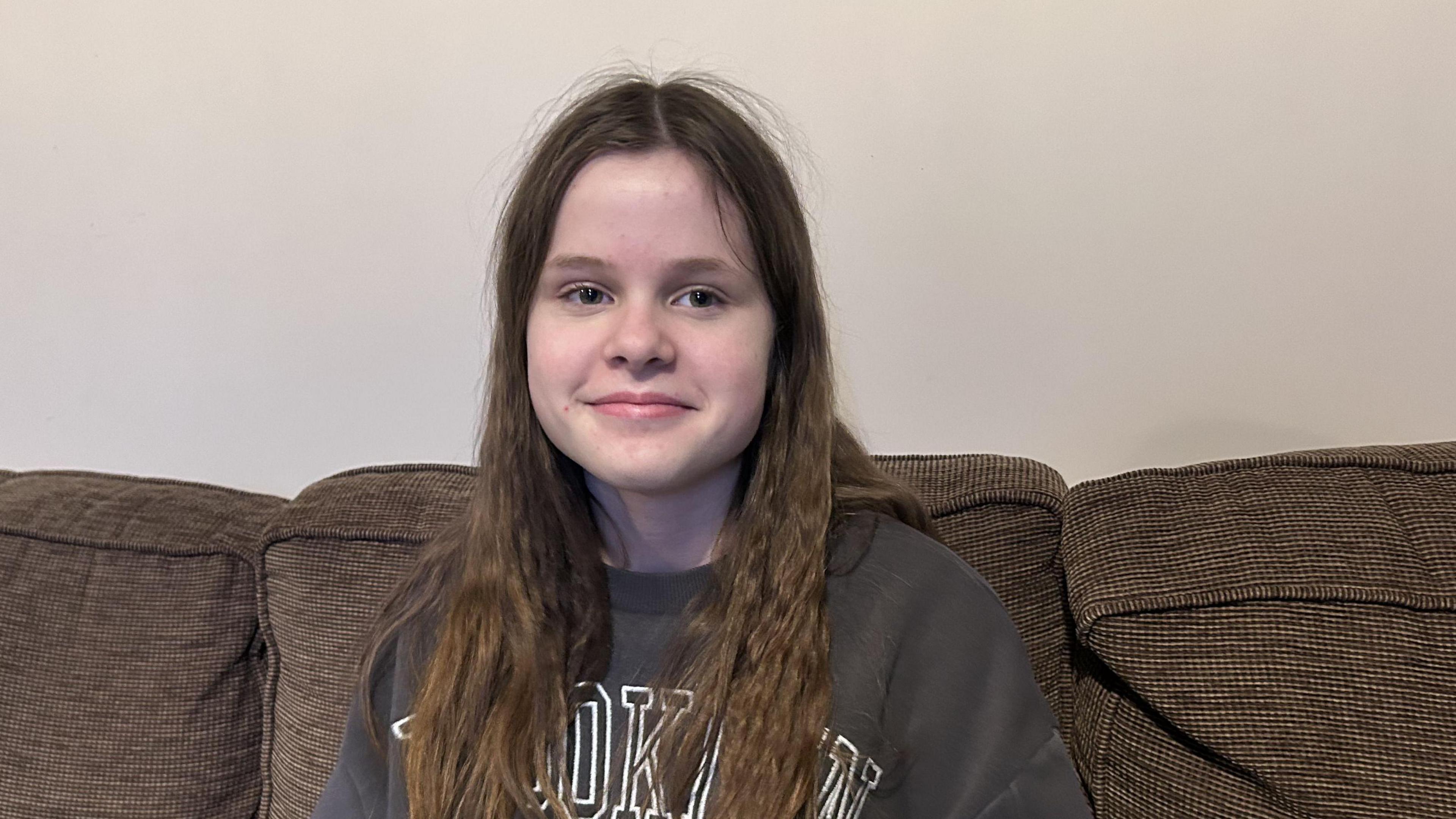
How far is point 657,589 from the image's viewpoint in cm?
84

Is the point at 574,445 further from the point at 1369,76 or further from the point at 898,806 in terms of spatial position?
the point at 1369,76

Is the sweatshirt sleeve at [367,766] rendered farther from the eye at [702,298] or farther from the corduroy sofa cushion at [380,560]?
the eye at [702,298]

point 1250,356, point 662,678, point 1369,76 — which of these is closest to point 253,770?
point 662,678

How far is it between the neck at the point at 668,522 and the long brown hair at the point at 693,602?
0.01m

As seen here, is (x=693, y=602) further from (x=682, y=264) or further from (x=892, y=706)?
(x=682, y=264)

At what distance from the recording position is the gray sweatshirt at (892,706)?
0.75 metres

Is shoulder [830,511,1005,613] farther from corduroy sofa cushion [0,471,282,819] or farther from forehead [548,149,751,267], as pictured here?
corduroy sofa cushion [0,471,282,819]

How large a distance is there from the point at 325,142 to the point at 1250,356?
1.20 m

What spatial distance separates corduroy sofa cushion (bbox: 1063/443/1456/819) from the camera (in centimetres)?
83

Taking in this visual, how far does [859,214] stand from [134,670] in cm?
99

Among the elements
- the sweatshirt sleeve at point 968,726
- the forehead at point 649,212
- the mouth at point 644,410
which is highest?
the forehead at point 649,212

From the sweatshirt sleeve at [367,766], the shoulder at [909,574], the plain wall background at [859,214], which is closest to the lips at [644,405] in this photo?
the shoulder at [909,574]

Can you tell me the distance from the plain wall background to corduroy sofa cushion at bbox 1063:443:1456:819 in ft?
0.90

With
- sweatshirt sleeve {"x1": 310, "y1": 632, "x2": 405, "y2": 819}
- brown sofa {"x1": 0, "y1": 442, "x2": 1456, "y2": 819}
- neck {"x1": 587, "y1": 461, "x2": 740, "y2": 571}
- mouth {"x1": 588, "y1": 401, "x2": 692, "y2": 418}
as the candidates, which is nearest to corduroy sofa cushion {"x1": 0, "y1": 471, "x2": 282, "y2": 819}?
brown sofa {"x1": 0, "y1": 442, "x2": 1456, "y2": 819}
